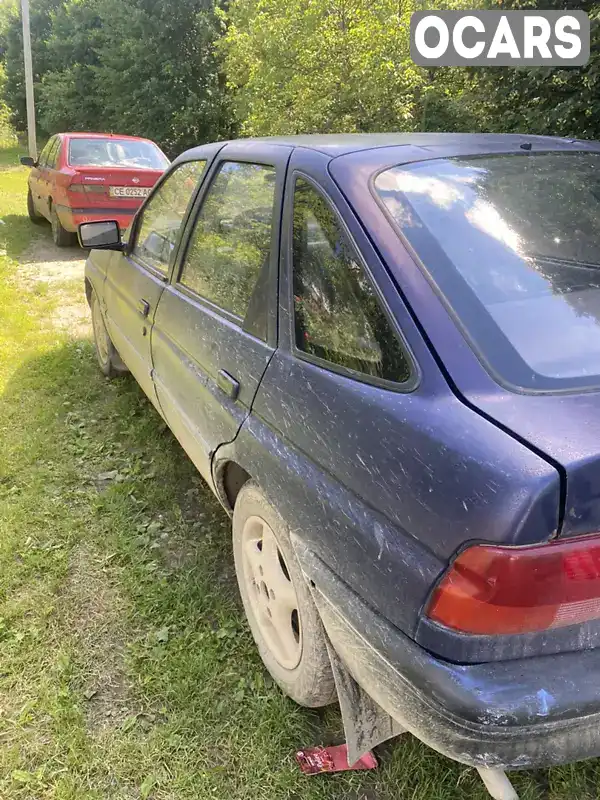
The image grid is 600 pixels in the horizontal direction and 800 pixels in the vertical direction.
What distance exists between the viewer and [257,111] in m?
14.2

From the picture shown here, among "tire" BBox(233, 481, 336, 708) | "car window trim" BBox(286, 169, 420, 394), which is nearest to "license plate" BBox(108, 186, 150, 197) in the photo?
"car window trim" BBox(286, 169, 420, 394)

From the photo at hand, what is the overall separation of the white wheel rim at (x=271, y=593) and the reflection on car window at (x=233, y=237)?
781 millimetres

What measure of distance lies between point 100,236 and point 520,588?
3201mm

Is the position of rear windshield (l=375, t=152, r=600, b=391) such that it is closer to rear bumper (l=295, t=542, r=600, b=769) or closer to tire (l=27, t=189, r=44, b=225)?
rear bumper (l=295, t=542, r=600, b=769)

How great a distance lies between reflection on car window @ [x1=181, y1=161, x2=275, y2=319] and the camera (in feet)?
7.38

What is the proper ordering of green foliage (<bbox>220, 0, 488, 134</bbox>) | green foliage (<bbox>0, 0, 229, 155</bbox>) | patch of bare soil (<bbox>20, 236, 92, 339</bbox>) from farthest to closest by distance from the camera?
green foliage (<bbox>0, 0, 229, 155</bbox>), green foliage (<bbox>220, 0, 488, 134</bbox>), patch of bare soil (<bbox>20, 236, 92, 339</bbox>)

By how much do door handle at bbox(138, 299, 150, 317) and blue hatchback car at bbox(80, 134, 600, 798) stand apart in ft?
2.20

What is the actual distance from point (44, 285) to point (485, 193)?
645 cm

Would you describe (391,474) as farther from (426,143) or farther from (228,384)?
(426,143)

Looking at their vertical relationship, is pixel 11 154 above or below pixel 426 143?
above

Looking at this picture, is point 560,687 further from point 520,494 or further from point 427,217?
point 427,217

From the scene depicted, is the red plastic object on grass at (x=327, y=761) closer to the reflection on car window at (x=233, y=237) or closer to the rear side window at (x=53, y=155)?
the reflection on car window at (x=233, y=237)

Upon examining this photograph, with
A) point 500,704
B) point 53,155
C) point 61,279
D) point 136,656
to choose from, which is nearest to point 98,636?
point 136,656

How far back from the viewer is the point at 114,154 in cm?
885
